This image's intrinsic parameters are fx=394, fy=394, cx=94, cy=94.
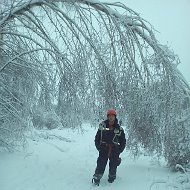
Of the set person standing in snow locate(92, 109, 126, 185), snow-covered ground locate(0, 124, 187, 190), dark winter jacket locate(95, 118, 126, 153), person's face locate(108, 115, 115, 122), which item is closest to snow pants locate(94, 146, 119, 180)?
person standing in snow locate(92, 109, 126, 185)

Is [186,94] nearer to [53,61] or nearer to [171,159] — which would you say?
[171,159]

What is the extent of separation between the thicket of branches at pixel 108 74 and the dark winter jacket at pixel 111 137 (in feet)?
1.78

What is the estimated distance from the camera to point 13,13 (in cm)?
1049

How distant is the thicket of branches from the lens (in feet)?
31.6

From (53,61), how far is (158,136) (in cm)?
335

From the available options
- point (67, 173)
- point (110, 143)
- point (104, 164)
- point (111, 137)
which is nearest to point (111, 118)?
point (111, 137)

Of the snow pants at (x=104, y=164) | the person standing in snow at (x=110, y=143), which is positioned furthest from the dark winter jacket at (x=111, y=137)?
the snow pants at (x=104, y=164)

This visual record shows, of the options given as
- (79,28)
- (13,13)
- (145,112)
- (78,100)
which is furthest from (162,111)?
(13,13)

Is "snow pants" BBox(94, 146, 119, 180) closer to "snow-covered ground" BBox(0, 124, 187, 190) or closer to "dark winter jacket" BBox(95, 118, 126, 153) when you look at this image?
"dark winter jacket" BBox(95, 118, 126, 153)

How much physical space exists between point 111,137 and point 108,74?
153cm

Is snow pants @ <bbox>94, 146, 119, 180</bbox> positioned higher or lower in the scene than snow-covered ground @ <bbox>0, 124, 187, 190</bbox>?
higher

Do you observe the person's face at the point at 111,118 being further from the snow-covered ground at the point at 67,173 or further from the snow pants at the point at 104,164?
the snow-covered ground at the point at 67,173

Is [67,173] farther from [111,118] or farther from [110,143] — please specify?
[111,118]

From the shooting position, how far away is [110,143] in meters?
9.43
